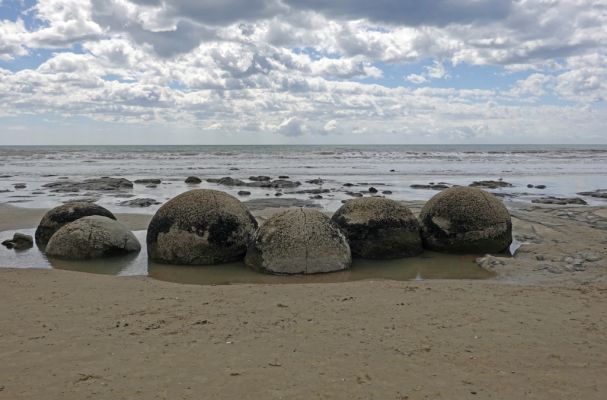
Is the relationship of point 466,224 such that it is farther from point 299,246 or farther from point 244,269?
point 244,269

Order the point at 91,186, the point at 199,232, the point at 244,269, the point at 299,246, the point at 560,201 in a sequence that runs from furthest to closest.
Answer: the point at 91,186 → the point at 560,201 → the point at 199,232 → the point at 244,269 → the point at 299,246

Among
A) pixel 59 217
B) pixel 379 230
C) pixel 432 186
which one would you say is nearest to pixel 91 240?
pixel 59 217

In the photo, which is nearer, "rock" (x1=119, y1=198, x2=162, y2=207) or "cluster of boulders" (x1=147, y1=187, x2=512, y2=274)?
"cluster of boulders" (x1=147, y1=187, x2=512, y2=274)

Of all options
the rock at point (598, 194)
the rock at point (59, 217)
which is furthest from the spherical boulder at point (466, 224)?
the rock at point (598, 194)

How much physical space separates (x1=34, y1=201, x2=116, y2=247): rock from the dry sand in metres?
3.07

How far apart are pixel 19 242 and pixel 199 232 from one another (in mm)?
4295

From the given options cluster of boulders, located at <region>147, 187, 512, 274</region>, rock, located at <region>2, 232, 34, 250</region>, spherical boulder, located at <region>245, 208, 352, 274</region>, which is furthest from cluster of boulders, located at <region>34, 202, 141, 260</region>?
spherical boulder, located at <region>245, 208, 352, 274</region>

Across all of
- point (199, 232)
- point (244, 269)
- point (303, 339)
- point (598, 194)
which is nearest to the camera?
point (303, 339)

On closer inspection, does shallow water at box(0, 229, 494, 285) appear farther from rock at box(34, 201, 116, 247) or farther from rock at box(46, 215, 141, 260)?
rock at box(34, 201, 116, 247)

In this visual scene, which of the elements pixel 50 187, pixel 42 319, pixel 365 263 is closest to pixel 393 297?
pixel 365 263

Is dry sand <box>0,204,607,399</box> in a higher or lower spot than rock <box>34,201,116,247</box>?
lower

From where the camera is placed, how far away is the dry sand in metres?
4.38

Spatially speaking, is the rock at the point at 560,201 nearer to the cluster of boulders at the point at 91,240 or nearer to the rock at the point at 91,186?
the cluster of boulders at the point at 91,240

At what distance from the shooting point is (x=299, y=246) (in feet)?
29.1
